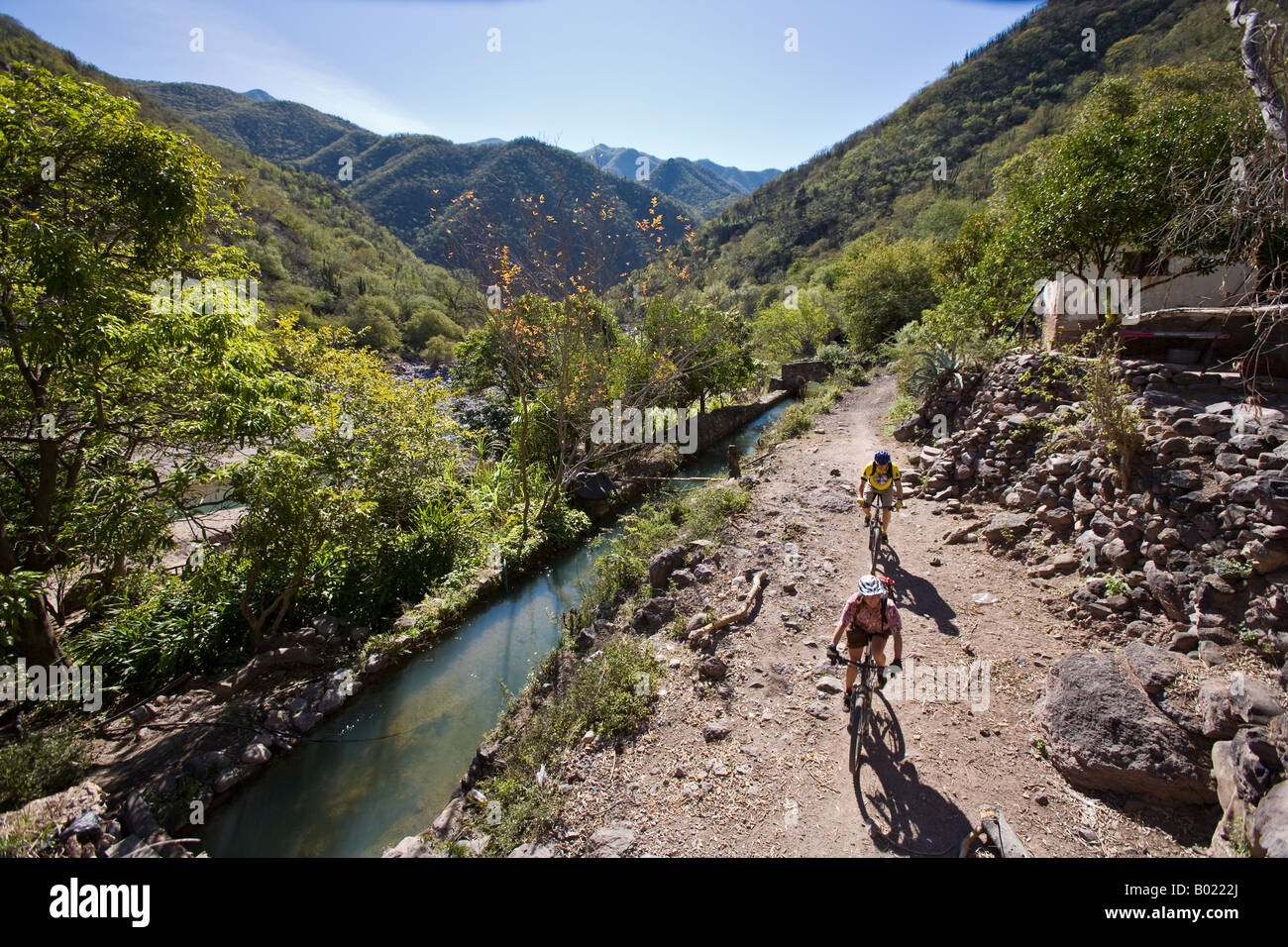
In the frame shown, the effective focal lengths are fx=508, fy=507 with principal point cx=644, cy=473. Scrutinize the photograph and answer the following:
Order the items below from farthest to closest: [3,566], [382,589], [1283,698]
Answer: [382,589] → [3,566] → [1283,698]

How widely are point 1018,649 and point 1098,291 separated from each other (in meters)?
7.83

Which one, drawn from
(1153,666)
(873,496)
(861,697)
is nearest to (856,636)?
(861,697)

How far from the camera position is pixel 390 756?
6445 mm

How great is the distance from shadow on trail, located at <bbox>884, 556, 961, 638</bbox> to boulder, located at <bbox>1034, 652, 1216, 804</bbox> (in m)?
1.54

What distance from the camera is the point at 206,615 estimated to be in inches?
286

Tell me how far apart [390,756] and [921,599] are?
7.08 meters

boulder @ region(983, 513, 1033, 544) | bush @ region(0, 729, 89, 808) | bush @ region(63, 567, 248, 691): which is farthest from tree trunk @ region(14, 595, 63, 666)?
boulder @ region(983, 513, 1033, 544)

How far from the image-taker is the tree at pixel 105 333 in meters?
4.76

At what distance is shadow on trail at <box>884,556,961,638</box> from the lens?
6.05 meters

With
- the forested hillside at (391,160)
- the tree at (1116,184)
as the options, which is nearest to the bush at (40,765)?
the forested hillside at (391,160)

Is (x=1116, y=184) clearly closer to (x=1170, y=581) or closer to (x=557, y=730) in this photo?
(x=1170, y=581)

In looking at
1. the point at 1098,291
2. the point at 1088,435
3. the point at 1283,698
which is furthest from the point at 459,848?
the point at 1098,291

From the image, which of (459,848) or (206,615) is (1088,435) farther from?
(206,615)

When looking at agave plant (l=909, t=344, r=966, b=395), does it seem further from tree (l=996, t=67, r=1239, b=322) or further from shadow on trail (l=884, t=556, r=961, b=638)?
shadow on trail (l=884, t=556, r=961, b=638)
